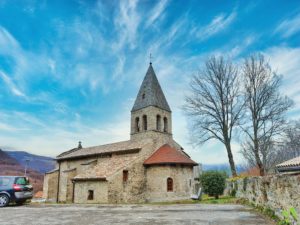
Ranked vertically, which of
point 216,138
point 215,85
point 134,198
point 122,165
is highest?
point 215,85

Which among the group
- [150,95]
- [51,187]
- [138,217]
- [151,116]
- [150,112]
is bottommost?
[138,217]

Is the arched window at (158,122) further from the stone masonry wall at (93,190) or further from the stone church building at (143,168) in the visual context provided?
the stone masonry wall at (93,190)

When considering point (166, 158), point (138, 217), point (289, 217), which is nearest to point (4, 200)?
point (138, 217)

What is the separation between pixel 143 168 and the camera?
22.7m

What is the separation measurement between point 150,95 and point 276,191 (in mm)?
20685

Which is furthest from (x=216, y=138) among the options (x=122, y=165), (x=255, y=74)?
(x=122, y=165)

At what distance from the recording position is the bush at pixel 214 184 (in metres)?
21.2

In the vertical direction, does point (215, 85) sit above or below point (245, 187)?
above

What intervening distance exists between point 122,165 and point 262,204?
1400 centimetres

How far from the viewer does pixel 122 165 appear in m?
22.1

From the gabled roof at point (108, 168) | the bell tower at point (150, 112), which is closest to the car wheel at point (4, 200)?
the gabled roof at point (108, 168)

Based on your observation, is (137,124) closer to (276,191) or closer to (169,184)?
(169,184)

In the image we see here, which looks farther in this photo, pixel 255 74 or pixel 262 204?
pixel 255 74

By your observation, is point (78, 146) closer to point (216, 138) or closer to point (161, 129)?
point (161, 129)
